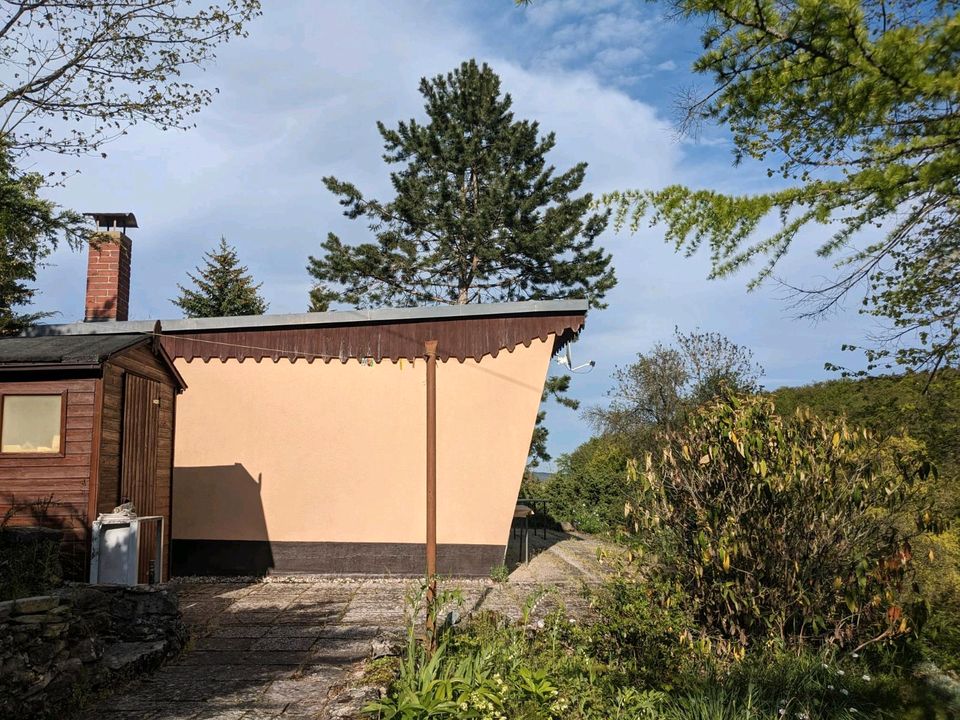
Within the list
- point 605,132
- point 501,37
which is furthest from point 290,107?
point 605,132

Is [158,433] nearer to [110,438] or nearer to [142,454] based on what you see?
[142,454]

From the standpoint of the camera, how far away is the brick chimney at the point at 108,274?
35.4 feet

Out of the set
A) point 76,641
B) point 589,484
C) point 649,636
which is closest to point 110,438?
point 76,641

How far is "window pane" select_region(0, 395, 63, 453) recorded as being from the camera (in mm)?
7742

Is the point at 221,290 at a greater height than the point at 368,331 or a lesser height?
greater

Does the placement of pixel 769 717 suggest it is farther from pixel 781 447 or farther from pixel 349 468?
pixel 349 468

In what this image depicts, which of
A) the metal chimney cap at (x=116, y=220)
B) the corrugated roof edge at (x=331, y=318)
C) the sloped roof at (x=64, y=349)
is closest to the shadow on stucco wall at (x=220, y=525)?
the corrugated roof edge at (x=331, y=318)

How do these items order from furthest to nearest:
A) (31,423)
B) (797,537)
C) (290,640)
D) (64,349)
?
(64,349), (31,423), (290,640), (797,537)

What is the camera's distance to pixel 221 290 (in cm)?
3038

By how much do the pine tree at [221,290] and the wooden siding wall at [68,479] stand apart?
22.4 m

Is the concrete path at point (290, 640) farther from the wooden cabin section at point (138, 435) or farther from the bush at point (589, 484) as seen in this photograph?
the bush at point (589, 484)

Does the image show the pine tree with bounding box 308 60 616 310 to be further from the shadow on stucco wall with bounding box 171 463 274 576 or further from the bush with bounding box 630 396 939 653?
the bush with bounding box 630 396 939 653

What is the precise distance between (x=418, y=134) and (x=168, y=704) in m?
18.4

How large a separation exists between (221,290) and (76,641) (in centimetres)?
2690
